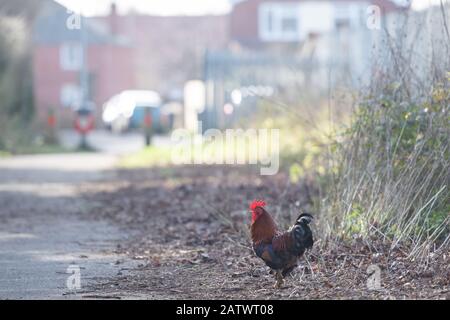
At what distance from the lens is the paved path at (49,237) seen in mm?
8688

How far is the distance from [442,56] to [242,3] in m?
47.7

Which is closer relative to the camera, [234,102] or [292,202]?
[292,202]

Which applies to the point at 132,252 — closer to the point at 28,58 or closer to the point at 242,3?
the point at 28,58

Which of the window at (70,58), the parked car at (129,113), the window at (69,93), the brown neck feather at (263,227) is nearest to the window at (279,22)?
the parked car at (129,113)

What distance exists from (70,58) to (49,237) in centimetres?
5314

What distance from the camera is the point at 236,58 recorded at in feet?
96.9

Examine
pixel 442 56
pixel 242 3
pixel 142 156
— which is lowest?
pixel 142 156

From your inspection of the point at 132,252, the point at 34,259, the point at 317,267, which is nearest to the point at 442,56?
the point at 317,267

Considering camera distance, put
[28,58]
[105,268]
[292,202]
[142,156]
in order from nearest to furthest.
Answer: [105,268] < [292,202] < [142,156] < [28,58]

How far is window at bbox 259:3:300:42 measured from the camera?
5612 cm

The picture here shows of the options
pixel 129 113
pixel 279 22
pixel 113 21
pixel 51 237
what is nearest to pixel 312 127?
pixel 51 237

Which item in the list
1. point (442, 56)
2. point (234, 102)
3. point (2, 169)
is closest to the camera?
point (442, 56)

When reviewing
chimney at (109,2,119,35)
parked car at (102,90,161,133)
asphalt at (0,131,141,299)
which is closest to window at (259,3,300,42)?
parked car at (102,90,161,133)

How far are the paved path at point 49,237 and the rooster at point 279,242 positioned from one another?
1401mm
